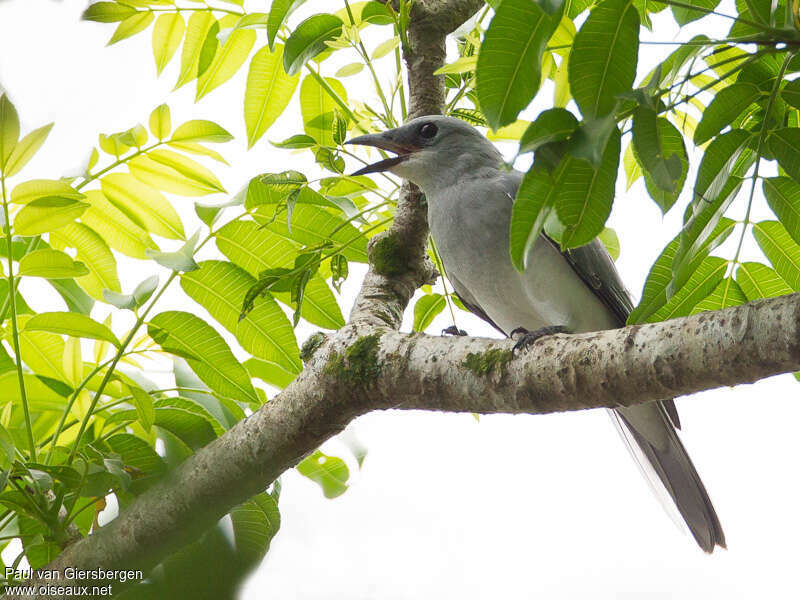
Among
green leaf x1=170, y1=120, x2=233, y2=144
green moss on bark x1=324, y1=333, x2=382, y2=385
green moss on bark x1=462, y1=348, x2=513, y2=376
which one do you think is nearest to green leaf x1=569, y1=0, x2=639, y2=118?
green moss on bark x1=462, y1=348, x2=513, y2=376

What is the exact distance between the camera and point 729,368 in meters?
1.48

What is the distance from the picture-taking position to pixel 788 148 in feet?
5.09

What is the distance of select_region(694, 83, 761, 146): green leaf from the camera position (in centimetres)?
155

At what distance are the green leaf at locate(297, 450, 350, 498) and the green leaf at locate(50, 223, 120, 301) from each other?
0.84 metres

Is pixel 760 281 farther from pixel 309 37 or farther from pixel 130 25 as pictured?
pixel 130 25

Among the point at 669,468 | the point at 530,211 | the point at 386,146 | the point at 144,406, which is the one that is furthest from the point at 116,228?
the point at 669,468

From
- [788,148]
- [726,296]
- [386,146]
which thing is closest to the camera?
[788,148]

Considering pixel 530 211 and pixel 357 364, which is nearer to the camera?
pixel 530 211

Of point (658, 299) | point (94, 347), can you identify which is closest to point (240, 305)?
point (94, 347)

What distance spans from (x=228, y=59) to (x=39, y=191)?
99cm

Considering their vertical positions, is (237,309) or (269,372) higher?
(237,309)

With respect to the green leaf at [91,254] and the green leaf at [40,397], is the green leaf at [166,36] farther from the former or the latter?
the green leaf at [40,397]

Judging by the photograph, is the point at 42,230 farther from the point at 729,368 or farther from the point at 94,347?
the point at 729,368

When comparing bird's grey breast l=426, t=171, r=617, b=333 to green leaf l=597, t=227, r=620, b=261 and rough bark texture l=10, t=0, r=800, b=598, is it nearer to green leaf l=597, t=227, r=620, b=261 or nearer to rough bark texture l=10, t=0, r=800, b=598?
green leaf l=597, t=227, r=620, b=261
